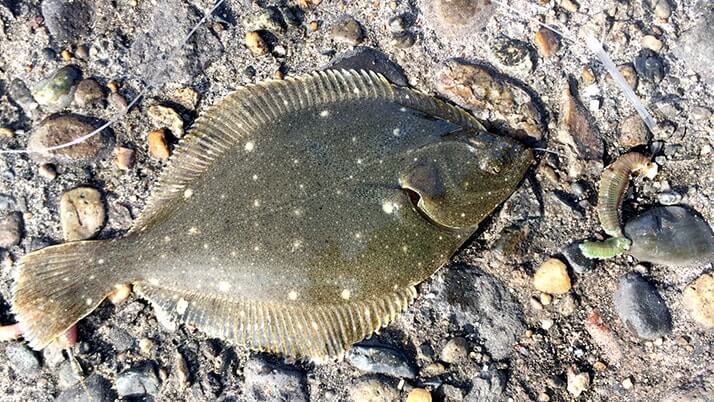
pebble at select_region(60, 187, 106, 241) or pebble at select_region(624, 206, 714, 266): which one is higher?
pebble at select_region(60, 187, 106, 241)

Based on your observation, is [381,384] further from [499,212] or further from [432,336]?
[499,212]

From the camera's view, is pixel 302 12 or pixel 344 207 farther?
pixel 302 12

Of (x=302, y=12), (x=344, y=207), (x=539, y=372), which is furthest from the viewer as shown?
(x=302, y=12)

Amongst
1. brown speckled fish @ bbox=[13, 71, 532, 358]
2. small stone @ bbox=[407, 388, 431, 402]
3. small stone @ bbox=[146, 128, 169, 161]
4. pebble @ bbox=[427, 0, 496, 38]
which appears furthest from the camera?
pebble @ bbox=[427, 0, 496, 38]

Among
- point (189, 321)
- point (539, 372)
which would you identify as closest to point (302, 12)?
point (189, 321)

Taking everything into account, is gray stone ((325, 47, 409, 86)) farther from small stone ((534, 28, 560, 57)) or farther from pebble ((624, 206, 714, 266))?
pebble ((624, 206, 714, 266))

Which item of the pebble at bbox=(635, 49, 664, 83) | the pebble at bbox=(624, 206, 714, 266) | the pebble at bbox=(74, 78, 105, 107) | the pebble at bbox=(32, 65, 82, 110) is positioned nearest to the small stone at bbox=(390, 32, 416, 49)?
the pebble at bbox=(635, 49, 664, 83)
